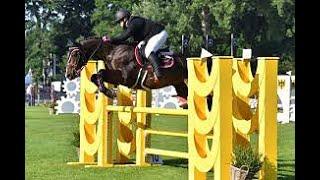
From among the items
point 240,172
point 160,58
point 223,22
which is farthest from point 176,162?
point 223,22

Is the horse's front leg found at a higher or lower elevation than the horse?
lower

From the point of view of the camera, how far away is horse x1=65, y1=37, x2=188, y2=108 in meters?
7.77

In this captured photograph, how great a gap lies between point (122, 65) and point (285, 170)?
2.24 m

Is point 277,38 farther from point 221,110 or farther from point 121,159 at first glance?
point 221,110

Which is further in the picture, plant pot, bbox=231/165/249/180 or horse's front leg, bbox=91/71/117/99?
horse's front leg, bbox=91/71/117/99

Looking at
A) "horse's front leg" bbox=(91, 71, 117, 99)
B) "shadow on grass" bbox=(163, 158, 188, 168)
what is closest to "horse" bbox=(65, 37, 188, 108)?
"horse's front leg" bbox=(91, 71, 117, 99)

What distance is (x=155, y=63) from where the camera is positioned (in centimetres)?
773

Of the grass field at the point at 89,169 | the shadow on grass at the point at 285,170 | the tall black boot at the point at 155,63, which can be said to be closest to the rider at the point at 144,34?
the tall black boot at the point at 155,63

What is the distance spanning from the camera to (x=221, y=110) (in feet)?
17.7

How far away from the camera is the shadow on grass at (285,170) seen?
705 cm

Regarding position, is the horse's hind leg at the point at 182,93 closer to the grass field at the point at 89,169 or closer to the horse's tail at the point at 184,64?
the horse's tail at the point at 184,64

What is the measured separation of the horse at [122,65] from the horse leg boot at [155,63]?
0.09 m

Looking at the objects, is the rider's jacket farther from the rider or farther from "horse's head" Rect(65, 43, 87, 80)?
"horse's head" Rect(65, 43, 87, 80)
